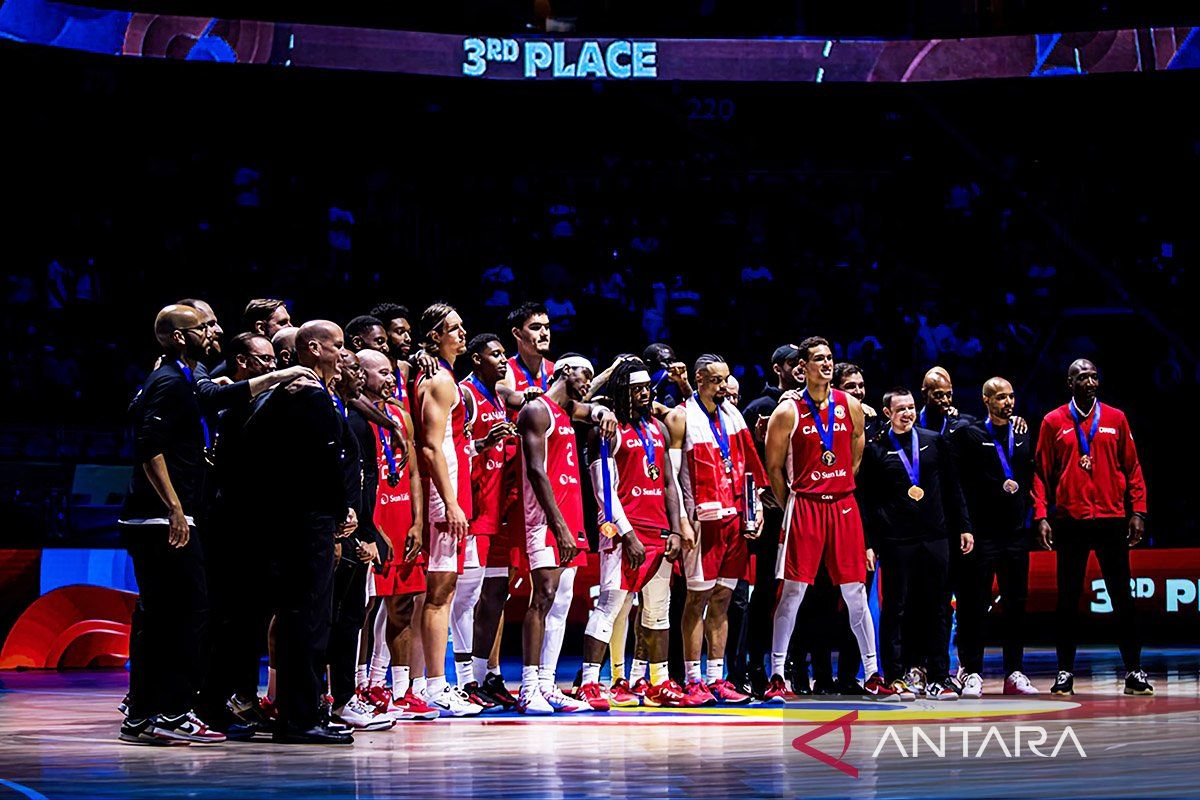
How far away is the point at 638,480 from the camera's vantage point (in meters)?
9.42

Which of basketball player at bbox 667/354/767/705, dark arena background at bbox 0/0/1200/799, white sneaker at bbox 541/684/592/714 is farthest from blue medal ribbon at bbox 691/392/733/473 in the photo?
dark arena background at bbox 0/0/1200/799

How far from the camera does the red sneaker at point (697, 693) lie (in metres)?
9.38

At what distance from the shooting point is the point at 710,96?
22625 mm

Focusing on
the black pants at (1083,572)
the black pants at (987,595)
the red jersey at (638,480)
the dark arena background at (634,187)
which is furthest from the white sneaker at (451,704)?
the dark arena background at (634,187)

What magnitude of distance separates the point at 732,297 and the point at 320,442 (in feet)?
46.2

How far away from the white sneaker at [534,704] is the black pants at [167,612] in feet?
7.34

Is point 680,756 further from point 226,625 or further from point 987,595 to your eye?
point 987,595

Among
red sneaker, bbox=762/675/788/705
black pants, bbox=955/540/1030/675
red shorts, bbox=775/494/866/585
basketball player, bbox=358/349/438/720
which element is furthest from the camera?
black pants, bbox=955/540/1030/675

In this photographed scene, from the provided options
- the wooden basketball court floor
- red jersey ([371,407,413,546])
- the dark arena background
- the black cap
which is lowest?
the wooden basketball court floor

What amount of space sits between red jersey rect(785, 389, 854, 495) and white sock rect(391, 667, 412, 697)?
3.01m

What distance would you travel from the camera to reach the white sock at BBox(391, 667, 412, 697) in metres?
8.68

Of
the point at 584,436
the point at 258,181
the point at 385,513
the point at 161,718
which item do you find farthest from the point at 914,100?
the point at 161,718

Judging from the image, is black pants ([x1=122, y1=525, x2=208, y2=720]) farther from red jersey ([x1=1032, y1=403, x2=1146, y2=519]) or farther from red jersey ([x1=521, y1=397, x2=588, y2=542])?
red jersey ([x1=1032, y1=403, x2=1146, y2=519])

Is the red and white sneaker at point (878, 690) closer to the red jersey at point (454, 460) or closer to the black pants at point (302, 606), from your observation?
the red jersey at point (454, 460)
